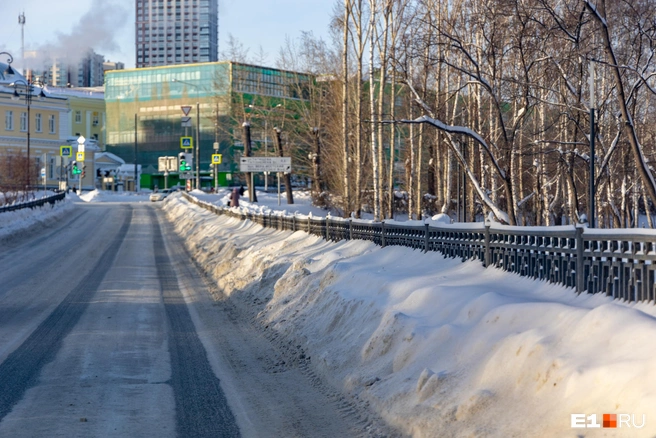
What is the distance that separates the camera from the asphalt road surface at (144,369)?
7945 mm

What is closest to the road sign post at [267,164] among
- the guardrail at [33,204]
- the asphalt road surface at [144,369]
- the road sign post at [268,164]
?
the road sign post at [268,164]

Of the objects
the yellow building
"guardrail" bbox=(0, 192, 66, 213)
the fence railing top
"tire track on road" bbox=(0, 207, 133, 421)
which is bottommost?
"tire track on road" bbox=(0, 207, 133, 421)

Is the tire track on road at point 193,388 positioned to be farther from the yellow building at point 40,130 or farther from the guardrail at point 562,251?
the yellow building at point 40,130

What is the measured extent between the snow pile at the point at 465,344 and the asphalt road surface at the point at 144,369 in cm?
52

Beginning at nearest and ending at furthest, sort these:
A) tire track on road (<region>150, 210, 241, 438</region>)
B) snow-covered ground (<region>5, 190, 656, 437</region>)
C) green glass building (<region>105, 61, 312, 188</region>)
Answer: snow-covered ground (<region>5, 190, 656, 437</region>), tire track on road (<region>150, 210, 241, 438</region>), green glass building (<region>105, 61, 312, 188</region>)

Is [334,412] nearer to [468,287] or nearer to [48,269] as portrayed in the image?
[468,287]

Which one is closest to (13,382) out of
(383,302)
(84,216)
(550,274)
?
(383,302)

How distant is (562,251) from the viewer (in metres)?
9.63

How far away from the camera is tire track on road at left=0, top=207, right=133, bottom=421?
30.2ft

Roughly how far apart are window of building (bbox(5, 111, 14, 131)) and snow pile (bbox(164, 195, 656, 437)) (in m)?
85.2

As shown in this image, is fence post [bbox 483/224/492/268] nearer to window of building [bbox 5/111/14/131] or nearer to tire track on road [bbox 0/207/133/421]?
tire track on road [bbox 0/207/133/421]

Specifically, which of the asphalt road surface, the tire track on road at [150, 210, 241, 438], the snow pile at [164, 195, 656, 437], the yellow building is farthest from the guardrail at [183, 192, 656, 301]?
the yellow building

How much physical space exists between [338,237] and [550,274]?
1132 centimetres

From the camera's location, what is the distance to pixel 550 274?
992 cm
